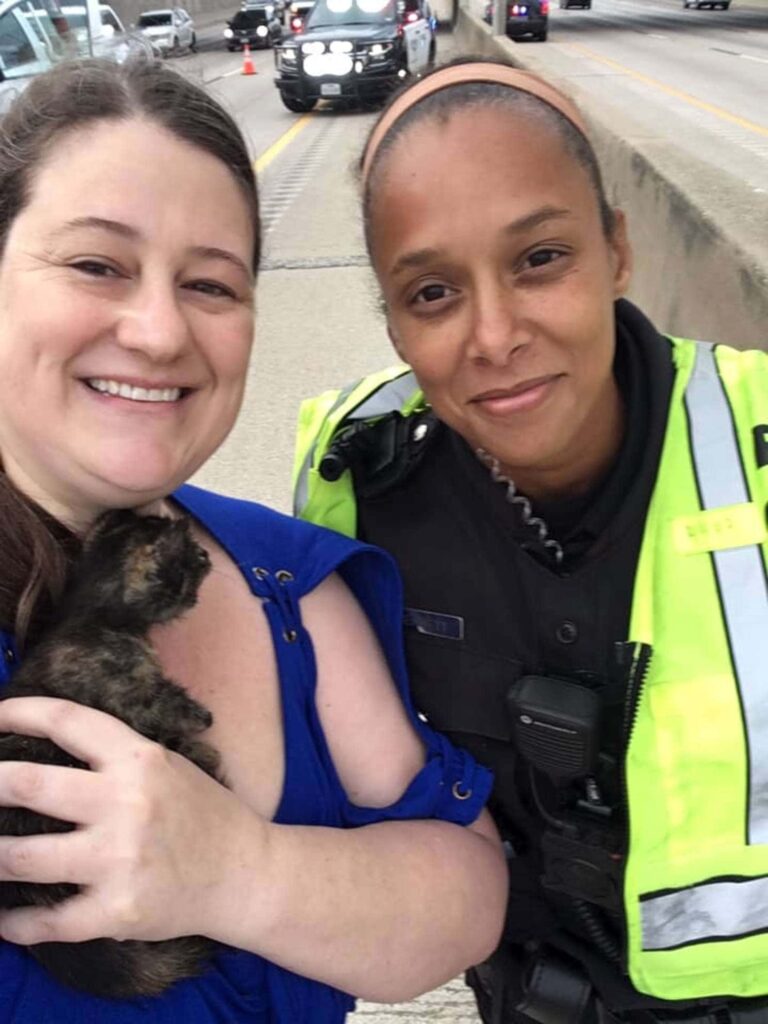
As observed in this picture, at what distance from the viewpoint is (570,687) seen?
1.59m

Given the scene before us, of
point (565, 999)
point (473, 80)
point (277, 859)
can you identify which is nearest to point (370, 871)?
point (277, 859)

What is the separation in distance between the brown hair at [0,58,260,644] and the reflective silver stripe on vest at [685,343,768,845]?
821 millimetres

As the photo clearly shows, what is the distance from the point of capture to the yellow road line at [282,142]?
13.2 meters

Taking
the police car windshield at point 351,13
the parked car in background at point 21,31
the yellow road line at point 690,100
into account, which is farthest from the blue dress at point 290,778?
the police car windshield at point 351,13

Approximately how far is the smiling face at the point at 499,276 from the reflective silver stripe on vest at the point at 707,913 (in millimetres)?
710

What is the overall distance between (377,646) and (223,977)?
0.51m

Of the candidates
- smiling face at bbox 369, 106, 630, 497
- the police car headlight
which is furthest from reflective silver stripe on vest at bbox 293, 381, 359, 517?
the police car headlight

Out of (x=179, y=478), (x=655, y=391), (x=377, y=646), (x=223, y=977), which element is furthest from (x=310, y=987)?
(x=655, y=391)

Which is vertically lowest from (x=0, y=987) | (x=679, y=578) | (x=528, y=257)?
(x=0, y=987)

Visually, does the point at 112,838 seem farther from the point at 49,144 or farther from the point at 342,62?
the point at 342,62

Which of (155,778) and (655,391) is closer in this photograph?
(155,778)

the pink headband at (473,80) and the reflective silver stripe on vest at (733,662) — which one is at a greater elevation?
the pink headband at (473,80)

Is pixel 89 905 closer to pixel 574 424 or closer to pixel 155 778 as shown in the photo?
pixel 155 778

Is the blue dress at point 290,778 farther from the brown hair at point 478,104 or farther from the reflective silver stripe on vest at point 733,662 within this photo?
the brown hair at point 478,104
